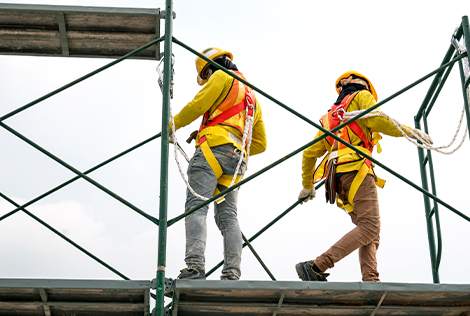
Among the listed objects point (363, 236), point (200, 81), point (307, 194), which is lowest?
point (363, 236)

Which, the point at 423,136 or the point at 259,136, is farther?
the point at 259,136

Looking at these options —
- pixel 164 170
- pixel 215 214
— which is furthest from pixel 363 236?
pixel 164 170

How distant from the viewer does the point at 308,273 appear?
618cm

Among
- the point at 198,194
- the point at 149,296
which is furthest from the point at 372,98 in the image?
the point at 149,296

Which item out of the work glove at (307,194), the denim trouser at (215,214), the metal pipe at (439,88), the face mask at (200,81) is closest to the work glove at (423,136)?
the metal pipe at (439,88)

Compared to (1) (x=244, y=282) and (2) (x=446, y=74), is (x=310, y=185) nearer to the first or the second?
(2) (x=446, y=74)

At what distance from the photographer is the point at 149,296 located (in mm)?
5441

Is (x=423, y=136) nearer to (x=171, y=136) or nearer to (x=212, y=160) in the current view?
(x=212, y=160)

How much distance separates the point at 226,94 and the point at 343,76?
135 cm

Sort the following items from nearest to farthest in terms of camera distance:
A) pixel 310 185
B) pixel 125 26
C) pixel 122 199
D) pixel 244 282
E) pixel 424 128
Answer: pixel 244 282 < pixel 122 199 < pixel 125 26 < pixel 310 185 < pixel 424 128

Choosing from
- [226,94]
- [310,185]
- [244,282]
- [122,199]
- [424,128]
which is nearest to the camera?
[244,282]

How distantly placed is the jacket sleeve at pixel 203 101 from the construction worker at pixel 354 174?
1214 mm

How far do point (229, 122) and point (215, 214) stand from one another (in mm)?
843

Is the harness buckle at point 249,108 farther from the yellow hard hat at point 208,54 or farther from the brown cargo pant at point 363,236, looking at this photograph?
the brown cargo pant at point 363,236
